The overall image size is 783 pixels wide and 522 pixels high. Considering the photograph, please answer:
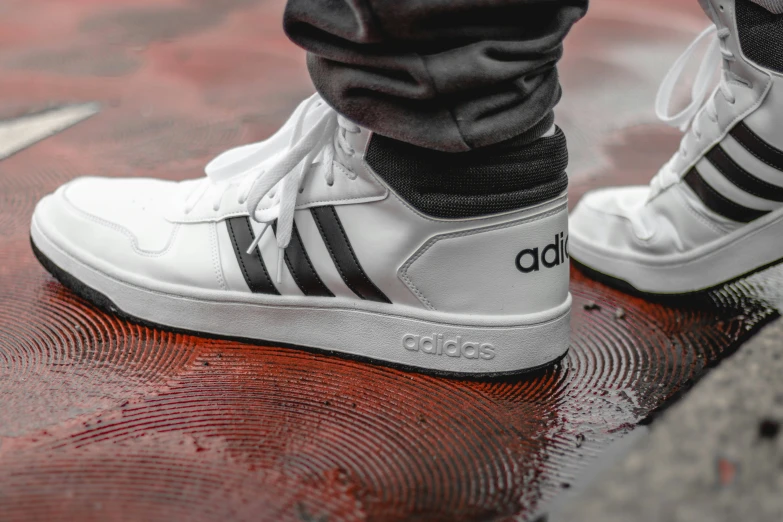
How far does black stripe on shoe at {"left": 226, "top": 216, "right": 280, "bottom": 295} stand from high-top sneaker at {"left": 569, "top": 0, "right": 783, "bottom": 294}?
603mm

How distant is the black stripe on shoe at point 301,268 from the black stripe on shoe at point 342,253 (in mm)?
39

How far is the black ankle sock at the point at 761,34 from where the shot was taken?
105cm

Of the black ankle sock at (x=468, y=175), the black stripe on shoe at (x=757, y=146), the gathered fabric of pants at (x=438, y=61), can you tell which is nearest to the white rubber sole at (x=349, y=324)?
the black ankle sock at (x=468, y=175)

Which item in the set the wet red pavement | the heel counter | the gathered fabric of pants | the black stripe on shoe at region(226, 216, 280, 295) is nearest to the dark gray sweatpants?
the gathered fabric of pants

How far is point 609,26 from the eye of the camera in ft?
9.25

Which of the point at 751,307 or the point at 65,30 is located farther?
the point at 65,30

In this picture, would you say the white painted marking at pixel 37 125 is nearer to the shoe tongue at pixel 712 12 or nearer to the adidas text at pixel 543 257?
the adidas text at pixel 543 257

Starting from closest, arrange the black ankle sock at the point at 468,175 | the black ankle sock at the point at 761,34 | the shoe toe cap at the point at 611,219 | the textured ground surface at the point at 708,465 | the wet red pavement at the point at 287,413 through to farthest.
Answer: the textured ground surface at the point at 708,465 → the wet red pavement at the point at 287,413 → the black ankle sock at the point at 468,175 → the black ankle sock at the point at 761,34 → the shoe toe cap at the point at 611,219

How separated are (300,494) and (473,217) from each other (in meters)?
0.40

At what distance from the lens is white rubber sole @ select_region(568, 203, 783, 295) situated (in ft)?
3.78

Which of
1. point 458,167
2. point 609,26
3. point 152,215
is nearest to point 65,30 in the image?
point 152,215

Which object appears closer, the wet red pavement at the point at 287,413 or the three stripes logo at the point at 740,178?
the wet red pavement at the point at 287,413

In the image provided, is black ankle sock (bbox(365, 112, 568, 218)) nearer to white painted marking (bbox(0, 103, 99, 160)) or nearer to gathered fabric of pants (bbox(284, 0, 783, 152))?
gathered fabric of pants (bbox(284, 0, 783, 152))

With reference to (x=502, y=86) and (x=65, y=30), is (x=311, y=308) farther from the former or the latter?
(x=65, y=30)
